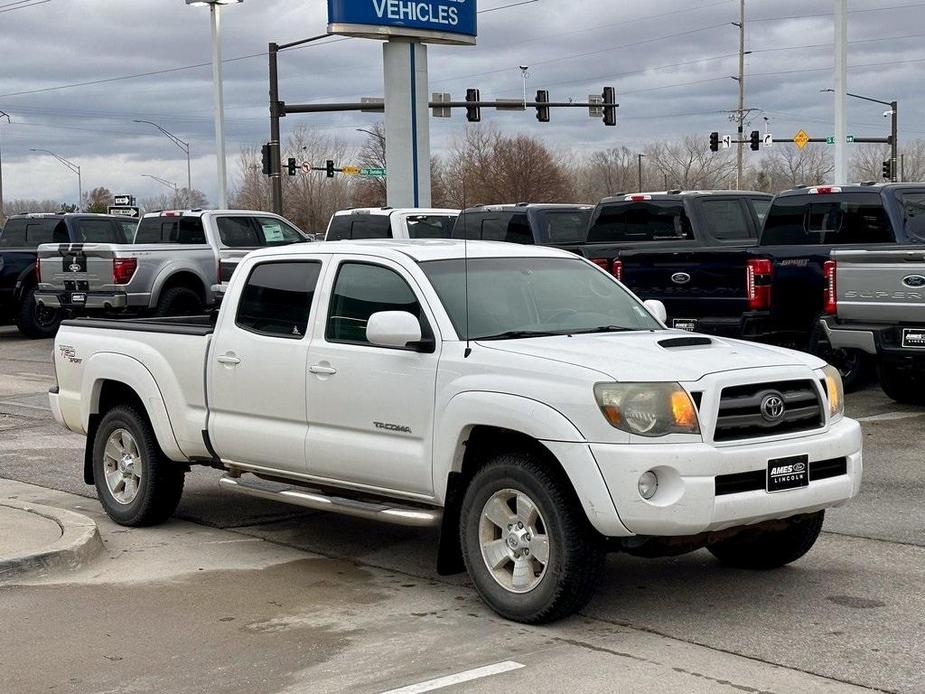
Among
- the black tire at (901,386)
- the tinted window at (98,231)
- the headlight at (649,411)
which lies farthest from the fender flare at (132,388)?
the tinted window at (98,231)

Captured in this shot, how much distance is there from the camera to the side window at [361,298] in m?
7.29

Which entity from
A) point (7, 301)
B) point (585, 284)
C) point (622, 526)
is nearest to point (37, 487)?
point (585, 284)

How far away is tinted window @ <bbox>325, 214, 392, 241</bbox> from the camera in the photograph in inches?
798

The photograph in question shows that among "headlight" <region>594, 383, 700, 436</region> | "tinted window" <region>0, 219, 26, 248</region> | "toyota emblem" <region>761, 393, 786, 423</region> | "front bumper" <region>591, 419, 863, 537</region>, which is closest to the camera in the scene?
"front bumper" <region>591, 419, 863, 537</region>

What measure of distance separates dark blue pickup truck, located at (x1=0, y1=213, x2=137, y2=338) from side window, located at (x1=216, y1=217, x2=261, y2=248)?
13.8 ft

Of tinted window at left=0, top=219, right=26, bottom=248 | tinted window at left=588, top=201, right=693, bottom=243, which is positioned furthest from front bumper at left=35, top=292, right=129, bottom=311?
tinted window at left=588, top=201, right=693, bottom=243

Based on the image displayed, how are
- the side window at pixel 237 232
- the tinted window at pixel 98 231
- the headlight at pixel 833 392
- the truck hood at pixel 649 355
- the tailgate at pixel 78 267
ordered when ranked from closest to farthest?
the truck hood at pixel 649 355 → the headlight at pixel 833 392 → the tailgate at pixel 78 267 → the side window at pixel 237 232 → the tinted window at pixel 98 231

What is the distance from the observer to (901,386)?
47.3ft

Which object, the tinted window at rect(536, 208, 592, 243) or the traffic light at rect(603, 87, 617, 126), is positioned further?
the traffic light at rect(603, 87, 617, 126)

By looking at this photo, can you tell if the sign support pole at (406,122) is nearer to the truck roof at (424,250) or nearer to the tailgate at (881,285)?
the tailgate at (881,285)

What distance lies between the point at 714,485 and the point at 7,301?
21.7 metres

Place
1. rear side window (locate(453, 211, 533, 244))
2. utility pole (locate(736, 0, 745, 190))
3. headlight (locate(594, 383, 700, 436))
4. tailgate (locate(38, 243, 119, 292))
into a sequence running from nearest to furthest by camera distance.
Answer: headlight (locate(594, 383, 700, 436)) → rear side window (locate(453, 211, 533, 244)) → tailgate (locate(38, 243, 119, 292)) → utility pole (locate(736, 0, 745, 190))

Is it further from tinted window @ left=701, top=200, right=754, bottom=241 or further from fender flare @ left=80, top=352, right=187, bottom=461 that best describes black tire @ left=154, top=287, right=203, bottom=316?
fender flare @ left=80, top=352, right=187, bottom=461

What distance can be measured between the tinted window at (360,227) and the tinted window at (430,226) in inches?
14.5
